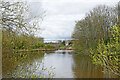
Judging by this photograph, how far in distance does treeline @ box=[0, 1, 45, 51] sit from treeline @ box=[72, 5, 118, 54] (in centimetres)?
614

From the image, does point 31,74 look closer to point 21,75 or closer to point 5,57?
point 21,75

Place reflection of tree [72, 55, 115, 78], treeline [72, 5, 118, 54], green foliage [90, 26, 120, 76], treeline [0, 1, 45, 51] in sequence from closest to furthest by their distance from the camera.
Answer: treeline [0, 1, 45, 51] → green foliage [90, 26, 120, 76] → reflection of tree [72, 55, 115, 78] → treeline [72, 5, 118, 54]

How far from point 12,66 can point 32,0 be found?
978 millimetres

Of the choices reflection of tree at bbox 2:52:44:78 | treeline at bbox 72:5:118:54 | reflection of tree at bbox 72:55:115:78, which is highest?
treeline at bbox 72:5:118:54

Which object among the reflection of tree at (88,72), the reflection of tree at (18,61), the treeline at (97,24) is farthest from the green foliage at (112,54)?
the treeline at (97,24)

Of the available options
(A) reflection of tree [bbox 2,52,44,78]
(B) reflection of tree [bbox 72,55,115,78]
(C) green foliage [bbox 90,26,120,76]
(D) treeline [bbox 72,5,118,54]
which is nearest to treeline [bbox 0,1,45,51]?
(A) reflection of tree [bbox 2,52,44,78]

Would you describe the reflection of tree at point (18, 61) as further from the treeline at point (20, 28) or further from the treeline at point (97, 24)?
the treeline at point (97, 24)

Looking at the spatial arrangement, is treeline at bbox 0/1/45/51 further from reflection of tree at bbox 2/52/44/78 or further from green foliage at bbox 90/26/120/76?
green foliage at bbox 90/26/120/76

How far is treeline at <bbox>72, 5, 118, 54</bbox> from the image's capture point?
7727mm

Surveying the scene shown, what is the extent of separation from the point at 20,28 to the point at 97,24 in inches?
284

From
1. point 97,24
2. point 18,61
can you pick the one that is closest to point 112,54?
point 18,61

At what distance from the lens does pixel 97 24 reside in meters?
8.21

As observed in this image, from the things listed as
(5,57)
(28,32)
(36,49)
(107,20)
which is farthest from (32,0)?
(107,20)

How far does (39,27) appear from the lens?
167 centimetres
